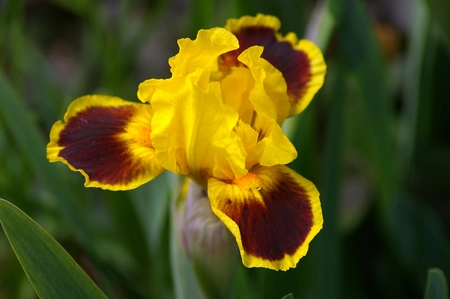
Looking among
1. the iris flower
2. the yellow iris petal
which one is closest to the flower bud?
the iris flower

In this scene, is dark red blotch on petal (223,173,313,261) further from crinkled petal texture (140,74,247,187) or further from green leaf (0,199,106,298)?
green leaf (0,199,106,298)

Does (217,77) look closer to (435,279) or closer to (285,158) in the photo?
(285,158)

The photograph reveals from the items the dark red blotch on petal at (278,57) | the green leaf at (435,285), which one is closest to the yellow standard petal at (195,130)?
the dark red blotch on petal at (278,57)

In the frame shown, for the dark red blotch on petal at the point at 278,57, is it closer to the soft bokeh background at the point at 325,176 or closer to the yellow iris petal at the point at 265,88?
the yellow iris petal at the point at 265,88

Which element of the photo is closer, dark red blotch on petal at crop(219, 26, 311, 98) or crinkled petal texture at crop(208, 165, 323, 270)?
crinkled petal texture at crop(208, 165, 323, 270)

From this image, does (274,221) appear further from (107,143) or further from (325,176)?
(325,176)

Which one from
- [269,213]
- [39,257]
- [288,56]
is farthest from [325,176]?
[39,257]

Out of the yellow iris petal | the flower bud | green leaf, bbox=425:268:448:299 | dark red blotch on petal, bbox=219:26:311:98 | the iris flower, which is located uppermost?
dark red blotch on petal, bbox=219:26:311:98
